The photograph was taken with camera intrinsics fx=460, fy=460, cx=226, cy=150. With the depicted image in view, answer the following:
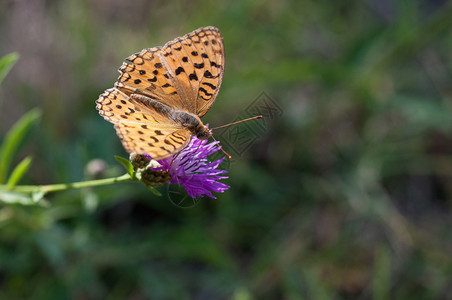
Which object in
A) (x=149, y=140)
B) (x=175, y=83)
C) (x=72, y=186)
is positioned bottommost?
(x=72, y=186)


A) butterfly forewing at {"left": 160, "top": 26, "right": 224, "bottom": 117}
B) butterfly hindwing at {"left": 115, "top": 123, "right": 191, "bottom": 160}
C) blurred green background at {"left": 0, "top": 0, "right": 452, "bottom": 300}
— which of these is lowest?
blurred green background at {"left": 0, "top": 0, "right": 452, "bottom": 300}

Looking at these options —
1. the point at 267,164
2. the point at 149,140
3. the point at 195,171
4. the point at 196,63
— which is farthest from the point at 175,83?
the point at 267,164

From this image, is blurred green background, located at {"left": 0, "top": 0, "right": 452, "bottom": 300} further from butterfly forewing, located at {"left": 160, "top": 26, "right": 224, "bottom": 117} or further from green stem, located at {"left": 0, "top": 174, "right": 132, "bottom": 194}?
butterfly forewing, located at {"left": 160, "top": 26, "right": 224, "bottom": 117}

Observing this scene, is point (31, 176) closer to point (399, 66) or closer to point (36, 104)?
point (36, 104)

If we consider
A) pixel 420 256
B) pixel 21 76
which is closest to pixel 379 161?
pixel 420 256

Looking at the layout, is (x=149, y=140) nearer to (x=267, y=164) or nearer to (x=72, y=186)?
(x=72, y=186)

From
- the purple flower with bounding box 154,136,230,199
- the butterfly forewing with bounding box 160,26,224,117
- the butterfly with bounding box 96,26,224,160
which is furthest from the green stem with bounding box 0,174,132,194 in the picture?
the butterfly forewing with bounding box 160,26,224,117

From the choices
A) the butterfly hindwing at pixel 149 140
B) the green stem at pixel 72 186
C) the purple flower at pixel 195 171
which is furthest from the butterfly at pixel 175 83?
the green stem at pixel 72 186

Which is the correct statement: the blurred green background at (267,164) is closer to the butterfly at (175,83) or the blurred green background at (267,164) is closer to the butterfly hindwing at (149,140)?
the butterfly at (175,83)
